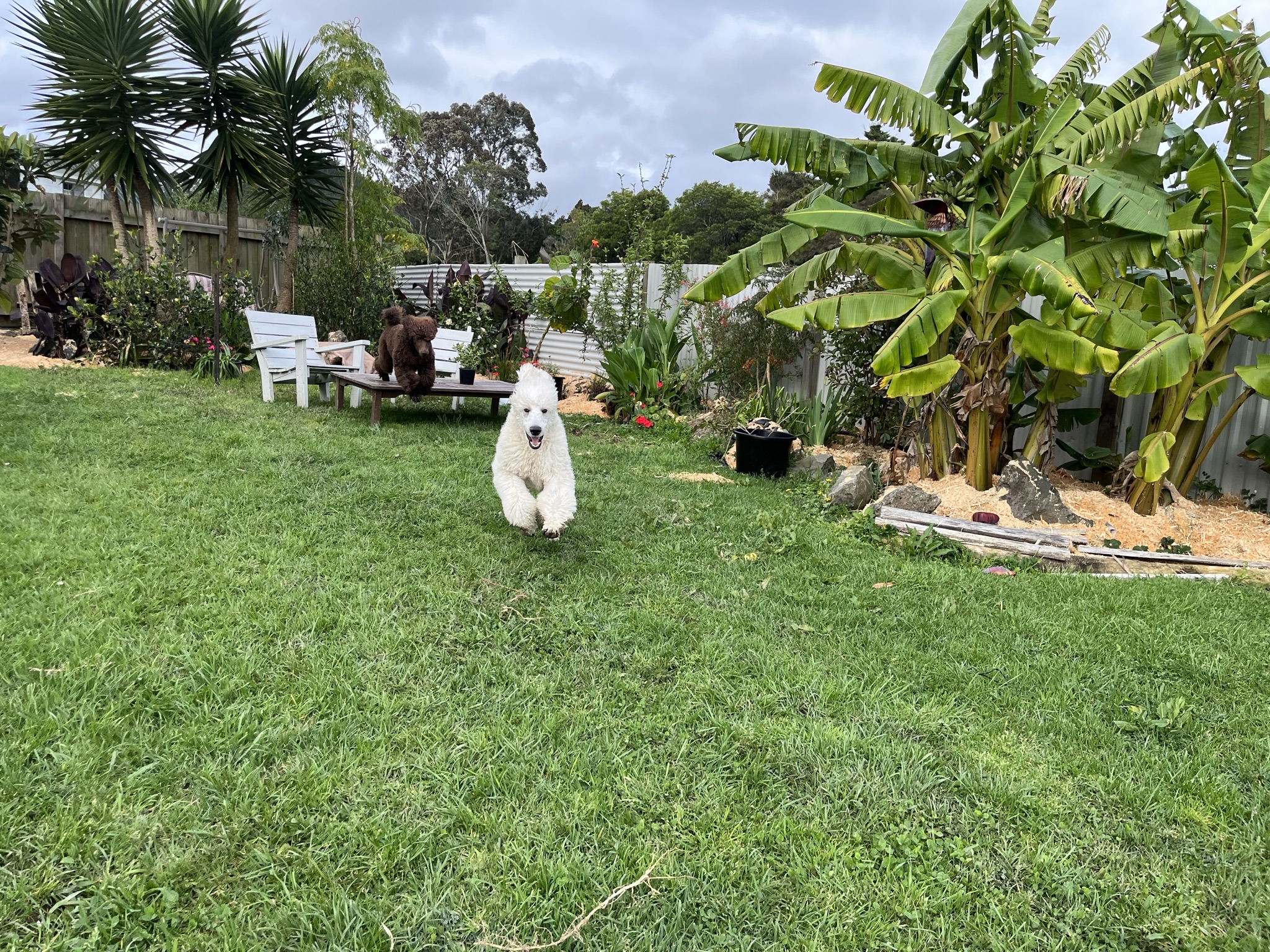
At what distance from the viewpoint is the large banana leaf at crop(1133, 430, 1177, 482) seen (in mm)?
4758

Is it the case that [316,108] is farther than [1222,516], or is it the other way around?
[316,108]

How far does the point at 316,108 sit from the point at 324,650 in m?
13.2

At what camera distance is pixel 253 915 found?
5.29 ft

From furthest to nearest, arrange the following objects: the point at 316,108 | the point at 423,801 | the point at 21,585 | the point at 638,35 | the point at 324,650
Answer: the point at 316,108, the point at 638,35, the point at 21,585, the point at 324,650, the point at 423,801

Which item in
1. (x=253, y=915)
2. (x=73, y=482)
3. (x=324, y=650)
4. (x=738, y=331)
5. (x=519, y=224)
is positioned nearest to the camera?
(x=253, y=915)

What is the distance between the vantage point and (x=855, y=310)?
5.23 meters

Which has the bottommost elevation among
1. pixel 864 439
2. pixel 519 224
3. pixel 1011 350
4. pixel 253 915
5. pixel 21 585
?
pixel 253 915

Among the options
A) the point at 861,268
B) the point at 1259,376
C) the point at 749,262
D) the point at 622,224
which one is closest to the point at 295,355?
the point at 749,262

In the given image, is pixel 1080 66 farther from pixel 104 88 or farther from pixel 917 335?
pixel 104 88

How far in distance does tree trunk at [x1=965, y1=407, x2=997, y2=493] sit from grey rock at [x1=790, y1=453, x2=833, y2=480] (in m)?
1.22

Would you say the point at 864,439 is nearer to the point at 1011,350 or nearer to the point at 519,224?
the point at 1011,350

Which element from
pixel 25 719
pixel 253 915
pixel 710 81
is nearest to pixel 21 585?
pixel 25 719

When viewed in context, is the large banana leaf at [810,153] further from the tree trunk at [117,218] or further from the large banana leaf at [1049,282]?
the tree trunk at [117,218]

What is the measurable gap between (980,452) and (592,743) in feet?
14.5
